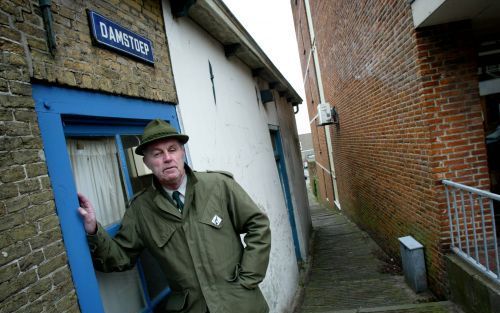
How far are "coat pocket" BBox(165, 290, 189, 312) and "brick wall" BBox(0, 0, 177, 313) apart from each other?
0.62 metres

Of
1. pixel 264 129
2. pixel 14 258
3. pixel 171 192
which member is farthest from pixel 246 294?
pixel 264 129

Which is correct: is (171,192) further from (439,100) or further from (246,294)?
(439,100)

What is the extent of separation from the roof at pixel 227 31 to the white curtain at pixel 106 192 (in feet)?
6.41

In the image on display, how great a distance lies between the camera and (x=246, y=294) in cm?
232

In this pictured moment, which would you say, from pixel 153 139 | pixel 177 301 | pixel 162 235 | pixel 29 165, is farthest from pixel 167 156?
pixel 177 301

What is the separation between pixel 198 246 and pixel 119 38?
164cm

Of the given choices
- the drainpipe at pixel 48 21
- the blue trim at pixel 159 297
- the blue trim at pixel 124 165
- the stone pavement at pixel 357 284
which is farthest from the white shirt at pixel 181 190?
the stone pavement at pixel 357 284

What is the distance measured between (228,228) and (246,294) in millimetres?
440

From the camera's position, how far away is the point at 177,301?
228cm

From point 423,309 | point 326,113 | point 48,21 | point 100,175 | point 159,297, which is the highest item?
point 48,21

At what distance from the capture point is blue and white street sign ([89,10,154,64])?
2.41 metres

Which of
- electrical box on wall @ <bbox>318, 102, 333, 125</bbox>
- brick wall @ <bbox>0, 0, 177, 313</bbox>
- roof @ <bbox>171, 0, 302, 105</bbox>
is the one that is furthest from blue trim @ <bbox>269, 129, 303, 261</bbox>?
brick wall @ <bbox>0, 0, 177, 313</bbox>

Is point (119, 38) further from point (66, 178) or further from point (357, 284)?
point (357, 284)

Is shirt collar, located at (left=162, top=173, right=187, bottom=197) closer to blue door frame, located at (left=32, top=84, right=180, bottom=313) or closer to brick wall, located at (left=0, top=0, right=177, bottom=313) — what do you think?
blue door frame, located at (left=32, top=84, right=180, bottom=313)
